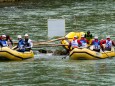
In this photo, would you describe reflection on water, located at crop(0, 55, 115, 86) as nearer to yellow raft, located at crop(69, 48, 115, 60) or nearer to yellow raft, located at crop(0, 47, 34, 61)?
yellow raft, located at crop(69, 48, 115, 60)

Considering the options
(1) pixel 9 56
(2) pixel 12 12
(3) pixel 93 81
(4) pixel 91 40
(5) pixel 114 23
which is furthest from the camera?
(2) pixel 12 12

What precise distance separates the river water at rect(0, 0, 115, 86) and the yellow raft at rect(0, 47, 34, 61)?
1.91 feet

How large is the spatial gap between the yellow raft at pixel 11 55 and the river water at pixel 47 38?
583 mm

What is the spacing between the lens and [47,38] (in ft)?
143

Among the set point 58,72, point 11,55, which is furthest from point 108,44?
point 58,72

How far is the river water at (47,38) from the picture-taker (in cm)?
2712

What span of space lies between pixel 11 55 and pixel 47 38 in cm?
1092

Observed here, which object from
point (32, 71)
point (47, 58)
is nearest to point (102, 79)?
point (32, 71)

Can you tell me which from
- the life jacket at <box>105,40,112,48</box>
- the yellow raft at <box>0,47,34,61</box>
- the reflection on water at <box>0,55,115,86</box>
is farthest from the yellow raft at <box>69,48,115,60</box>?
the yellow raft at <box>0,47,34,61</box>

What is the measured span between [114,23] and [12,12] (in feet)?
52.4

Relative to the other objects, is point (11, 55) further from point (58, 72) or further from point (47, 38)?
point (47, 38)

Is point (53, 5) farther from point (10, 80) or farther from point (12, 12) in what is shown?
point (10, 80)

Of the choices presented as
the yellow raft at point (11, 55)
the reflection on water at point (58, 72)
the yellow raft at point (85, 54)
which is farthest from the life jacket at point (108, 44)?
the yellow raft at point (11, 55)

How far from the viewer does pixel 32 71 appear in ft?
96.3
